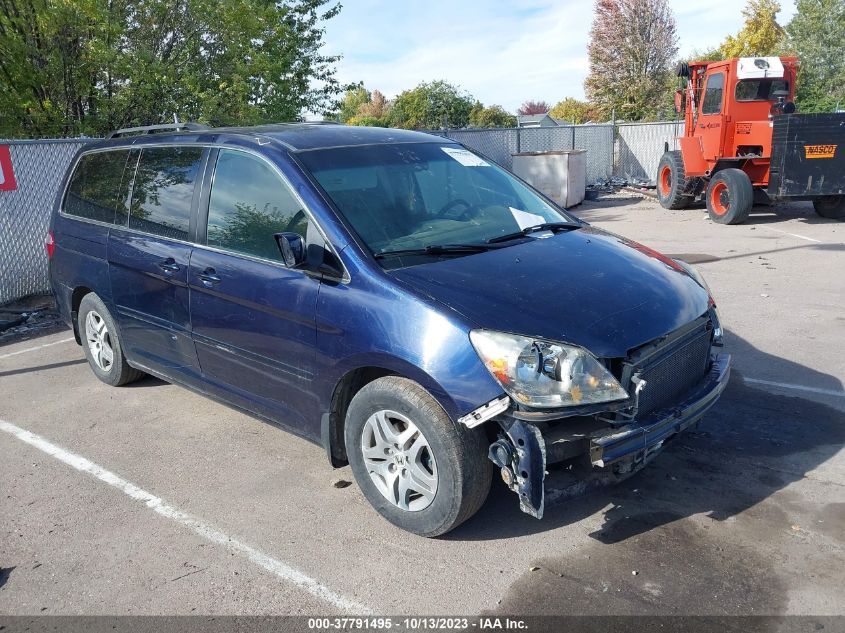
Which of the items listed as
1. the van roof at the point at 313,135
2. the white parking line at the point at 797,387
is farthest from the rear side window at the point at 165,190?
the white parking line at the point at 797,387

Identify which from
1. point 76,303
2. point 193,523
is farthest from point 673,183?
point 193,523

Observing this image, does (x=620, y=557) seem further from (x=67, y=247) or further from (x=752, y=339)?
(x=67, y=247)

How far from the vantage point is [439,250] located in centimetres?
381

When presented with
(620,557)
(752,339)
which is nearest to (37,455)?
(620,557)

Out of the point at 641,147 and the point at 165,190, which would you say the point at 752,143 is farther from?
the point at 165,190

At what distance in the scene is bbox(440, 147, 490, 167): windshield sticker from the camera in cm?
477

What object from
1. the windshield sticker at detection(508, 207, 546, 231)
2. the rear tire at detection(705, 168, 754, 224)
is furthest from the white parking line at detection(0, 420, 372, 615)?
the rear tire at detection(705, 168, 754, 224)

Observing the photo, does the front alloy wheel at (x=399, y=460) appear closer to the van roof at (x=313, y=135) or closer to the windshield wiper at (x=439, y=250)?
the windshield wiper at (x=439, y=250)

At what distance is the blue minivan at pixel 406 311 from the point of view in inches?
125

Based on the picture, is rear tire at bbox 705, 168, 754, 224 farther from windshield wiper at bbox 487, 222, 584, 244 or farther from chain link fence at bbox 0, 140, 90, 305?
chain link fence at bbox 0, 140, 90, 305

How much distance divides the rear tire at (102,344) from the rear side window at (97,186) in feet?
2.18

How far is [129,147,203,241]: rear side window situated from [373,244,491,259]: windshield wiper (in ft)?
5.10

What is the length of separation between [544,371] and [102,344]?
4106mm

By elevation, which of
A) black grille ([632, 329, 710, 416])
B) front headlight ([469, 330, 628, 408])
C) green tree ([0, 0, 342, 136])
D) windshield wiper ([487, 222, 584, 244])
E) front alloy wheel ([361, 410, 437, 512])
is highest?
green tree ([0, 0, 342, 136])
